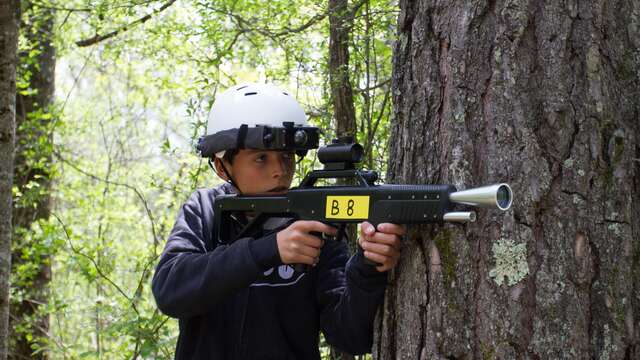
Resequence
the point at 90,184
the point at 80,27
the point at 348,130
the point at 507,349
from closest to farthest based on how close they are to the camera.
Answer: the point at 507,349 → the point at 348,130 → the point at 80,27 → the point at 90,184

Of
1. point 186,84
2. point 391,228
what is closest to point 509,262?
point 391,228

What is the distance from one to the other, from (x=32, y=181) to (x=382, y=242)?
6.84 m

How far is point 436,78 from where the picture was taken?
238 centimetres

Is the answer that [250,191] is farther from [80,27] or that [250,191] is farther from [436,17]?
[80,27]

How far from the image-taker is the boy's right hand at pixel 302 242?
8.60ft

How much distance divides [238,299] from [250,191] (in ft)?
1.59

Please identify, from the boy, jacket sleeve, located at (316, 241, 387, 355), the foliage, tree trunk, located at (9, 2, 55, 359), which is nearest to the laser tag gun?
the boy

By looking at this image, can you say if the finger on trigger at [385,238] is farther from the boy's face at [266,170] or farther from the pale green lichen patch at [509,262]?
the boy's face at [266,170]

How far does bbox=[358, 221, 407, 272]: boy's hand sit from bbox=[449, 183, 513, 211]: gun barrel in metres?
0.36

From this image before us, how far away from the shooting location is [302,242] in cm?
265

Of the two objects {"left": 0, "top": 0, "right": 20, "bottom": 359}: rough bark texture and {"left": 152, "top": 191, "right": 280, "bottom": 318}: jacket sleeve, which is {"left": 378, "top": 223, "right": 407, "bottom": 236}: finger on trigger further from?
{"left": 0, "top": 0, "right": 20, "bottom": 359}: rough bark texture

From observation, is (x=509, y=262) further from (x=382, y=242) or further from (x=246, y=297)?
(x=246, y=297)

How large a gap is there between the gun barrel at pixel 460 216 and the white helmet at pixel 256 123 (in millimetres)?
1021

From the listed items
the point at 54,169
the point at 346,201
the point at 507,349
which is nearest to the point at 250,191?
the point at 346,201
